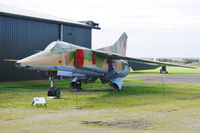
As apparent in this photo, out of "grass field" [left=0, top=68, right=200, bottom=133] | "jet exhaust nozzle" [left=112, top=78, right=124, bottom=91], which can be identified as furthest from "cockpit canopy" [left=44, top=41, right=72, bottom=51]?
"jet exhaust nozzle" [left=112, top=78, right=124, bottom=91]

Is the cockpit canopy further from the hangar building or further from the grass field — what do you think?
the hangar building

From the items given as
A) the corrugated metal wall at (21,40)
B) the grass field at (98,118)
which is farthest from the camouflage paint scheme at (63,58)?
the corrugated metal wall at (21,40)

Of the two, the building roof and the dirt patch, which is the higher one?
the building roof

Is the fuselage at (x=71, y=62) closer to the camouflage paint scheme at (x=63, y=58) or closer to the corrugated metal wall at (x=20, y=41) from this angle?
the camouflage paint scheme at (x=63, y=58)

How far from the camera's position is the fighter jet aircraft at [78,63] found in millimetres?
20438

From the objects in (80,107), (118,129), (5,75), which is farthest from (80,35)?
(118,129)

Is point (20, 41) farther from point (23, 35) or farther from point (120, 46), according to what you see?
point (120, 46)

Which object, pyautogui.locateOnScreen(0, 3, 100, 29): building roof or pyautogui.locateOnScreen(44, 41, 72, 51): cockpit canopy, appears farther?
pyautogui.locateOnScreen(0, 3, 100, 29): building roof

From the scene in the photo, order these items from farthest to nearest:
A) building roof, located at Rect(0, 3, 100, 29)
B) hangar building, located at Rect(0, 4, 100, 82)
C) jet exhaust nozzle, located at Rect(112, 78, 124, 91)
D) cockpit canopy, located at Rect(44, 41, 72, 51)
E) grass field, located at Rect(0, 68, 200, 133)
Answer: hangar building, located at Rect(0, 4, 100, 82)
building roof, located at Rect(0, 3, 100, 29)
jet exhaust nozzle, located at Rect(112, 78, 124, 91)
cockpit canopy, located at Rect(44, 41, 72, 51)
grass field, located at Rect(0, 68, 200, 133)

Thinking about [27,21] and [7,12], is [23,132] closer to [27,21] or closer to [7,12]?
[7,12]

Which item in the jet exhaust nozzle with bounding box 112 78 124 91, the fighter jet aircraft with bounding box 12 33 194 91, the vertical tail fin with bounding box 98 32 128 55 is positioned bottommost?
the jet exhaust nozzle with bounding box 112 78 124 91

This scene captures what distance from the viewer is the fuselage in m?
20.2

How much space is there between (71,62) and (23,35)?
15933 millimetres

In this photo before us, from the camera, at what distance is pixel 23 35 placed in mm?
36562
